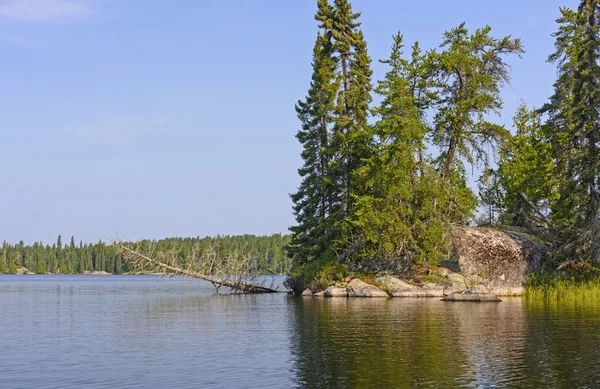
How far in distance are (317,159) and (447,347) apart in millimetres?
41093

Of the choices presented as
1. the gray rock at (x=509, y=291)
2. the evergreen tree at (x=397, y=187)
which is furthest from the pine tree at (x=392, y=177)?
the gray rock at (x=509, y=291)

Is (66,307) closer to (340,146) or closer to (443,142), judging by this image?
(340,146)

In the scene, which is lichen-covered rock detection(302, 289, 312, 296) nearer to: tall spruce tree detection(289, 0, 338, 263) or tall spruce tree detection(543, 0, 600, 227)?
tall spruce tree detection(289, 0, 338, 263)

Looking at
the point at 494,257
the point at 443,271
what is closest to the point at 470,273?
the point at 443,271

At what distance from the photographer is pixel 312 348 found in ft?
84.5

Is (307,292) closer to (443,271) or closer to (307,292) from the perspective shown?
(307,292)

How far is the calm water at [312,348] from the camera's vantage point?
65.0 feet

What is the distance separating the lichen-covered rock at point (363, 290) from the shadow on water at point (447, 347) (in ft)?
40.6

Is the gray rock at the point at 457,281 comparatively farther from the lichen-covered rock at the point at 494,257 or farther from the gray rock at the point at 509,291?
the gray rock at the point at 509,291

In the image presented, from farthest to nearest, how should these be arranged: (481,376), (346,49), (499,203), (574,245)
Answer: (499,203), (346,49), (574,245), (481,376)

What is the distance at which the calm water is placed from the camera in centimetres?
A: 1981

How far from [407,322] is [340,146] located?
29354 millimetres

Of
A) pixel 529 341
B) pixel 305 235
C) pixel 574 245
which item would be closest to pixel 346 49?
pixel 305 235

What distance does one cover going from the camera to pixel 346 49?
63062mm
